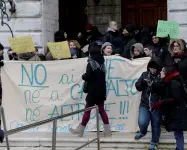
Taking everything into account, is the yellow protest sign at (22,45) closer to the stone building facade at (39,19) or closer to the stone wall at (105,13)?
the stone building facade at (39,19)

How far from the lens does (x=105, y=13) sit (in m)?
14.6

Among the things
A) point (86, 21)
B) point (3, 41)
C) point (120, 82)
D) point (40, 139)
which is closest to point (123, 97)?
point (120, 82)

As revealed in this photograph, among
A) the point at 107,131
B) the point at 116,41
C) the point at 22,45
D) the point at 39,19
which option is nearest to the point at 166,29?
the point at 116,41

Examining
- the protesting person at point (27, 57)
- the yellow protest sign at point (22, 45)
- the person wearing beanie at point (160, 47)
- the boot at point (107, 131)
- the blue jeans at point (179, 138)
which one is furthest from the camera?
the protesting person at point (27, 57)

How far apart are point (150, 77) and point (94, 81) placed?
103 centimetres

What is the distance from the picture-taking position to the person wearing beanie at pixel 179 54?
26.7ft

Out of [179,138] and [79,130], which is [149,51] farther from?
[179,138]

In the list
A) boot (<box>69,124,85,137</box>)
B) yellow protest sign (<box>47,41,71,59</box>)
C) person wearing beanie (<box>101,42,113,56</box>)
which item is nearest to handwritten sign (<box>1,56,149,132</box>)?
person wearing beanie (<box>101,42,113,56</box>)

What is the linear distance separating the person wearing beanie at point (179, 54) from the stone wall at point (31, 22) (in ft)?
12.5

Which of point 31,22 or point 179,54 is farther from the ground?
point 31,22

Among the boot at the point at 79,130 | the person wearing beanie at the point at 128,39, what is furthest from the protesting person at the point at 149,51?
the boot at the point at 79,130

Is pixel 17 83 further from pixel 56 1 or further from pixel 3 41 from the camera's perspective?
pixel 56 1

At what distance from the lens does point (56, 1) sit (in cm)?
1184

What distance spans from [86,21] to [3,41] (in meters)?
4.39
